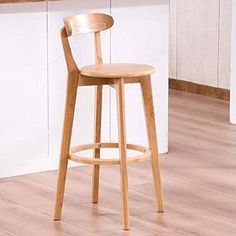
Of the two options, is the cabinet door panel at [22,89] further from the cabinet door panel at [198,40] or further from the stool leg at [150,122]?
the cabinet door panel at [198,40]

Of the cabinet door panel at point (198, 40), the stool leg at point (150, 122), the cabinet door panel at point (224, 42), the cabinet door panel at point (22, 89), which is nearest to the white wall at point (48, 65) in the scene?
the cabinet door panel at point (22, 89)

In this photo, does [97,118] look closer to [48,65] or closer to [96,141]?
[96,141]

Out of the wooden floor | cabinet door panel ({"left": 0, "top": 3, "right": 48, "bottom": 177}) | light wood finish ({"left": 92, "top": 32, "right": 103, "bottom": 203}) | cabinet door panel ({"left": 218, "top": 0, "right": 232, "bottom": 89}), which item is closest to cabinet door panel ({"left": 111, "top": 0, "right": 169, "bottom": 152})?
the wooden floor

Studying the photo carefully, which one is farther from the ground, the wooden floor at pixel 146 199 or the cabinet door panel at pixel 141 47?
the cabinet door panel at pixel 141 47

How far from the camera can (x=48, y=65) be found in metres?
4.72

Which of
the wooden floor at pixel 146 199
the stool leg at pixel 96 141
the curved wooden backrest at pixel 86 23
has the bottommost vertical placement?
the wooden floor at pixel 146 199

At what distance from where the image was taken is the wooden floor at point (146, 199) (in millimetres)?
3877

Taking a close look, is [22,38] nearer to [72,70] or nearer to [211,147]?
[72,70]

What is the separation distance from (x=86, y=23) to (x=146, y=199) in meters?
0.95

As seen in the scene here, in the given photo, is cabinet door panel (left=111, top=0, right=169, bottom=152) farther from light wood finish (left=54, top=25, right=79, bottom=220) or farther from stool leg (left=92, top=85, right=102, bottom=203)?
light wood finish (left=54, top=25, right=79, bottom=220)

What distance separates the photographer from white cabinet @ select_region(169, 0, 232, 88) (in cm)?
697

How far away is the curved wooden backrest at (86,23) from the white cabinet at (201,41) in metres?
2.91

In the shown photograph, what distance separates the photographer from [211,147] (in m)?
5.41

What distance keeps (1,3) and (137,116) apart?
3.74ft
